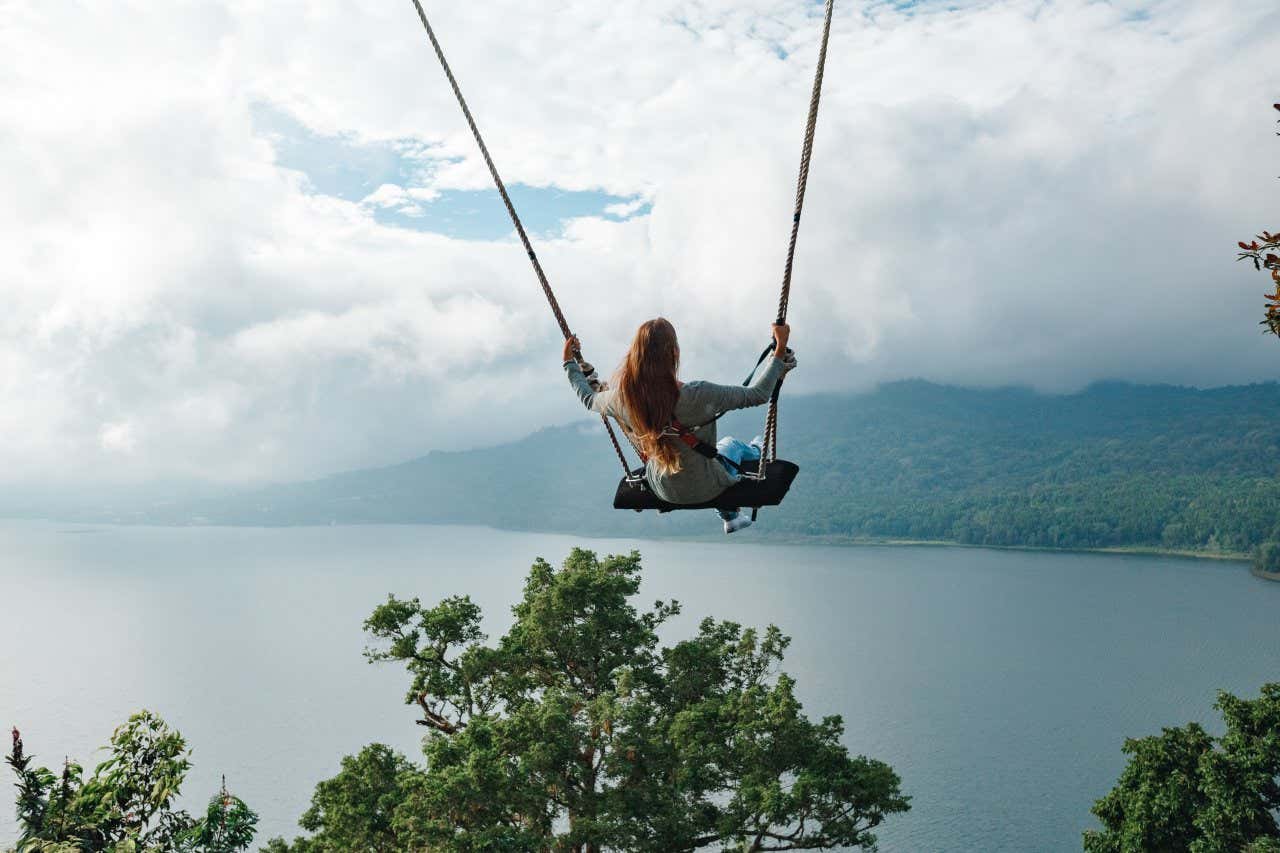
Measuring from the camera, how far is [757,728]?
1201 centimetres

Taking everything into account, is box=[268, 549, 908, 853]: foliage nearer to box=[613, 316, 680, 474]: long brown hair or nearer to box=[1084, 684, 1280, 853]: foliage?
box=[1084, 684, 1280, 853]: foliage

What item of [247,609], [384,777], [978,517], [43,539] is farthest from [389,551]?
[384,777]

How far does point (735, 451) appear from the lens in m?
3.88

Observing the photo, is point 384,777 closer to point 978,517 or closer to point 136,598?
point 136,598

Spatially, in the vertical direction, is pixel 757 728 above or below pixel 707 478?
below

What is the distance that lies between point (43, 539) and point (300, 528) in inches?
1841

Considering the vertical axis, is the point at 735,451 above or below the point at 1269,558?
above

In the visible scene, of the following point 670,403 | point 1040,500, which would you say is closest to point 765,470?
point 670,403

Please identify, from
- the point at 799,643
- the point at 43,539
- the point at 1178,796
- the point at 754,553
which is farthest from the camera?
the point at 43,539

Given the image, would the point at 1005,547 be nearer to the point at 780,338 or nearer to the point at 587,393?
the point at 780,338

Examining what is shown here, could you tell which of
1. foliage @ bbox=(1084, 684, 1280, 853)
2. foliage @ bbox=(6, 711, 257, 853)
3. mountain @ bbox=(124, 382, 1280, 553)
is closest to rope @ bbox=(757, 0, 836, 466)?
foliage @ bbox=(6, 711, 257, 853)

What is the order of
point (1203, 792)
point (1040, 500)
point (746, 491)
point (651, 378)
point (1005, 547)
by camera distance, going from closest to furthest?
point (651, 378) → point (746, 491) → point (1203, 792) → point (1005, 547) → point (1040, 500)

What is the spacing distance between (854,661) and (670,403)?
142ft

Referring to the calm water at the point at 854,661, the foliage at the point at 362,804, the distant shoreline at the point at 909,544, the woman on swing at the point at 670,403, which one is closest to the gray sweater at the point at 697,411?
the woman on swing at the point at 670,403
